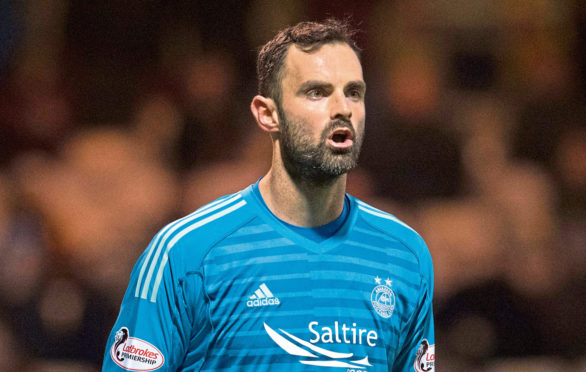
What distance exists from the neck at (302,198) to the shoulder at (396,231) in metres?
0.17

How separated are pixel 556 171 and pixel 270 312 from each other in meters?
3.21

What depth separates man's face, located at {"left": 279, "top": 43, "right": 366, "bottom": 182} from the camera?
2.09 meters

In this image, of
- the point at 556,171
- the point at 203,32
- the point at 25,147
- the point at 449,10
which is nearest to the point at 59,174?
the point at 25,147

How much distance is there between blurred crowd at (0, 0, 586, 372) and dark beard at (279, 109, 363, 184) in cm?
234

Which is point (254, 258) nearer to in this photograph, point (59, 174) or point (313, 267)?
point (313, 267)

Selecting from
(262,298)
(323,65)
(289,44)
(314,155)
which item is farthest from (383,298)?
(289,44)

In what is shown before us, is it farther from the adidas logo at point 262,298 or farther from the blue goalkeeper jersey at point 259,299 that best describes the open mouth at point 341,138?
the adidas logo at point 262,298

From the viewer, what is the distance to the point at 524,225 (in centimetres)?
464

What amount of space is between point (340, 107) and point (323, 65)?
0.48ft

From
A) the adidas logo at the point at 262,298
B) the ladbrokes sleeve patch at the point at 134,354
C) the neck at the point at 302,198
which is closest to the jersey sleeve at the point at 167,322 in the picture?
the ladbrokes sleeve patch at the point at 134,354

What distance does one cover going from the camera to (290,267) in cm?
214

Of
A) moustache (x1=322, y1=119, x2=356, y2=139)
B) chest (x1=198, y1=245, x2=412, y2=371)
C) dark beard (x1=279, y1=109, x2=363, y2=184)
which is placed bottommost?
chest (x1=198, y1=245, x2=412, y2=371)

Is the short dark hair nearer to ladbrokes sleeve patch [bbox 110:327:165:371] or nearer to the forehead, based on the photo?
the forehead

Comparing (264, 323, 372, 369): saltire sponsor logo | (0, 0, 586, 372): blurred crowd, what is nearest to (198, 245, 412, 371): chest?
(264, 323, 372, 369): saltire sponsor logo
